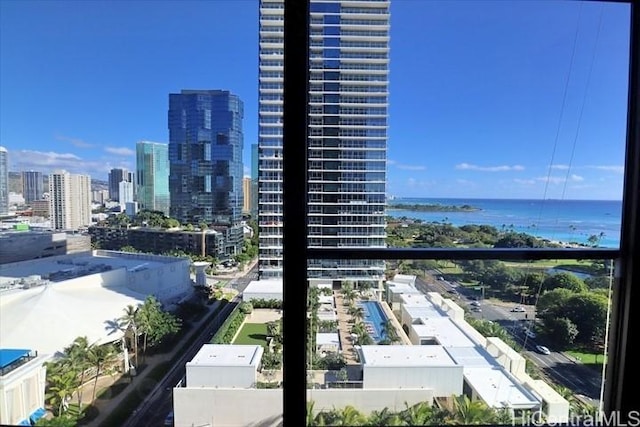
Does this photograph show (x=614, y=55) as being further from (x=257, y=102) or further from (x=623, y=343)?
(x=257, y=102)

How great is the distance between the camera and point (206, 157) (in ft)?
5.47

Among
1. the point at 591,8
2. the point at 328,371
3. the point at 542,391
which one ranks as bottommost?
the point at 542,391

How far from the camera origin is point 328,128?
162cm

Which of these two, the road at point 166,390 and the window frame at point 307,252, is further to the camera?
the road at point 166,390

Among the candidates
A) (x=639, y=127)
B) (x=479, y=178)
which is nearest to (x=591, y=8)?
(x=639, y=127)

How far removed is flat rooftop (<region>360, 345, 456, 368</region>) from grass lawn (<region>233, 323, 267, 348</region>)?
20.0 inches

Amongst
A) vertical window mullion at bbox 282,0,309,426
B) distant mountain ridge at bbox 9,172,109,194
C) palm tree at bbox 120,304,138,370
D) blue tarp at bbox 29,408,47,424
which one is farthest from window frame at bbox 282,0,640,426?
blue tarp at bbox 29,408,47,424

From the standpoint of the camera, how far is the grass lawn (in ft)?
5.36

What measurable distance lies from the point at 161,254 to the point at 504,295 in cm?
181

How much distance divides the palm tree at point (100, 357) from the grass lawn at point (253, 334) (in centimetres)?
63

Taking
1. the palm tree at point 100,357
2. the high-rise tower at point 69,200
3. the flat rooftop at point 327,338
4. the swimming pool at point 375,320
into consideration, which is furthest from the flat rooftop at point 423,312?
the high-rise tower at point 69,200

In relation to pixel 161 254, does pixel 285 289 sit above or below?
below

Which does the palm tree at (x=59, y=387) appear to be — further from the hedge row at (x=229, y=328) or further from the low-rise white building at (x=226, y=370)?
the hedge row at (x=229, y=328)

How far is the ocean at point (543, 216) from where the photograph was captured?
1.67 metres
